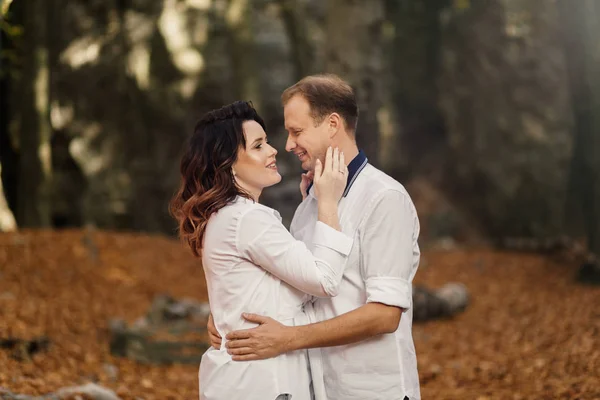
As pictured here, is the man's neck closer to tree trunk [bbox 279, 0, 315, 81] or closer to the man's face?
the man's face

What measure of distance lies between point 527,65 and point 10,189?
9.49 m

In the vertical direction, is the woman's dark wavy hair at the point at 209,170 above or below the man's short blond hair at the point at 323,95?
below

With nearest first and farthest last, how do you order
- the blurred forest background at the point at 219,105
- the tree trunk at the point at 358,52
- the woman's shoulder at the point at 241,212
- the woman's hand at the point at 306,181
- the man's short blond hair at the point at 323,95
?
the woman's shoulder at the point at 241,212, the man's short blond hair at the point at 323,95, the woman's hand at the point at 306,181, the tree trunk at the point at 358,52, the blurred forest background at the point at 219,105

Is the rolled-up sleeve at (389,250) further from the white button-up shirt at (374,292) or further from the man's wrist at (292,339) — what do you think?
the man's wrist at (292,339)

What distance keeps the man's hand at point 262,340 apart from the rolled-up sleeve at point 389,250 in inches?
15.4

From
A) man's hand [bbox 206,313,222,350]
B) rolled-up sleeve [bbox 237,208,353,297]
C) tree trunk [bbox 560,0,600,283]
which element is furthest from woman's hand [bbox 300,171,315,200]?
tree trunk [bbox 560,0,600,283]

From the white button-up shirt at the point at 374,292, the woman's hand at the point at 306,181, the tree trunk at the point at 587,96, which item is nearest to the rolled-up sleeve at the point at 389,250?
the white button-up shirt at the point at 374,292

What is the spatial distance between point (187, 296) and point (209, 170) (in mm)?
6681

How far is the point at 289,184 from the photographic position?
1108 cm

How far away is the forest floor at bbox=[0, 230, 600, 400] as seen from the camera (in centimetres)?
612

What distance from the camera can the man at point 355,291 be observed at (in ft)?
9.95

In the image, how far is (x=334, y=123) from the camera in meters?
3.33

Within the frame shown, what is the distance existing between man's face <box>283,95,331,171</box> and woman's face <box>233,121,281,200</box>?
12 cm

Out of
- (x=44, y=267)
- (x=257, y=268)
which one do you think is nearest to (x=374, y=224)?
(x=257, y=268)
